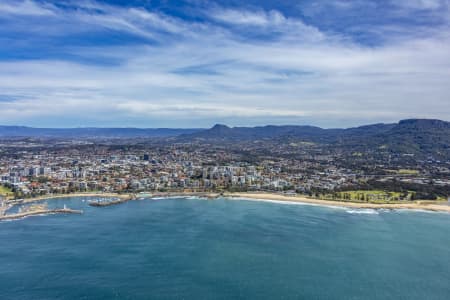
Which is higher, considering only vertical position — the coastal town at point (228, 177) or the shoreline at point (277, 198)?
the coastal town at point (228, 177)

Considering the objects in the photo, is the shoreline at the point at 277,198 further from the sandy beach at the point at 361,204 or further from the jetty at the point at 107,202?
the jetty at the point at 107,202

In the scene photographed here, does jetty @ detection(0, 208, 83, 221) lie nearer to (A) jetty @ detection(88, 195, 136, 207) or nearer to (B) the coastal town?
(A) jetty @ detection(88, 195, 136, 207)

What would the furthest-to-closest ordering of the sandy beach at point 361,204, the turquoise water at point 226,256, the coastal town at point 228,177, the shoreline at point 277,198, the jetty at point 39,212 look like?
the coastal town at point 228,177
the shoreline at point 277,198
the sandy beach at point 361,204
the jetty at point 39,212
the turquoise water at point 226,256

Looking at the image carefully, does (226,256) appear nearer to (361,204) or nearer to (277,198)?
(277,198)

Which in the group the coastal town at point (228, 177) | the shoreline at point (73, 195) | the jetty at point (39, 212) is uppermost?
the coastal town at point (228, 177)

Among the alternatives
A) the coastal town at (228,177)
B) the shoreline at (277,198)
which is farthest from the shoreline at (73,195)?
the coastal town at (228,177)

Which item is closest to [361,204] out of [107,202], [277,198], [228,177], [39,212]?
[277,198]

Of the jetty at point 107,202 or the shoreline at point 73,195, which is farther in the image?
Answer: the shoreline at point 73,195

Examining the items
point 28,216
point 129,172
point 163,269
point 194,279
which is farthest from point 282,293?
point 129,172
